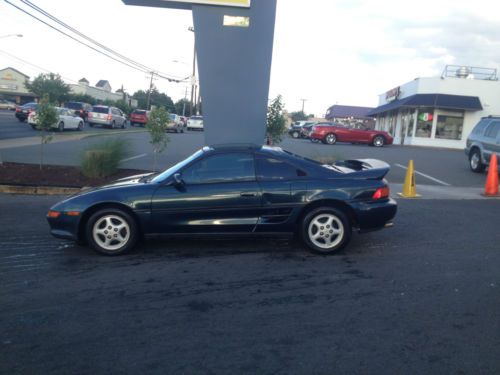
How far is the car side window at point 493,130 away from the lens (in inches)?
572

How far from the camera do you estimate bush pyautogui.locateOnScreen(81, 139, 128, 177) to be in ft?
37.9

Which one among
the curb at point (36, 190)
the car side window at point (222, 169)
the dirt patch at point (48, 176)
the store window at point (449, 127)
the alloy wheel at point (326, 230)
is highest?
the store window at point (449, 127)

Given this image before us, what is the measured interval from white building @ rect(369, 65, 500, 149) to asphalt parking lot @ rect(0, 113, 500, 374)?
93.0 ft

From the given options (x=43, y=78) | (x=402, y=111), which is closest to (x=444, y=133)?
(x=402, y=111)

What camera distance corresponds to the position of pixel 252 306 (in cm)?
446

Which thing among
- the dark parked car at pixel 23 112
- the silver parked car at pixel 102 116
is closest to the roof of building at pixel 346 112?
the silver parked car at pixel 102 116

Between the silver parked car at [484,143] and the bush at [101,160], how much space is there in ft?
35.4

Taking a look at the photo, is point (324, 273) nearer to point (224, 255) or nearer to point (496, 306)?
point (224, 255)

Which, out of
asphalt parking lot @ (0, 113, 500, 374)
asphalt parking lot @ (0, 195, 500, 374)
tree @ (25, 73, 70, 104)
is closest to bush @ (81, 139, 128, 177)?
asphalt parking lot @ (0, 113, 500, 374)

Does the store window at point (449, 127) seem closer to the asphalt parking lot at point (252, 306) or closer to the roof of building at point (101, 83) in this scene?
the asphalt parking lot at point (252, 306)

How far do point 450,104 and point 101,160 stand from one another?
89.9 feet

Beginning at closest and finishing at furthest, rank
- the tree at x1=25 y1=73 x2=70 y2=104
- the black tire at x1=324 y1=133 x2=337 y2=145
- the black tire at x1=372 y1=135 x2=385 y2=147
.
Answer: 1. the black tire at x1=324 y1=133 x2=337 y2=145
2. the black tire at x1=372 y1=135 x2=385 y2=147
3. the tree at x1=25 y1=73 x2=70 y2=104

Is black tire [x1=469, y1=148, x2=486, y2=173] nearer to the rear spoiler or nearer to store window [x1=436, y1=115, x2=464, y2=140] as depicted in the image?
the rear spoiler

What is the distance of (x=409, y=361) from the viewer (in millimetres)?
3482
